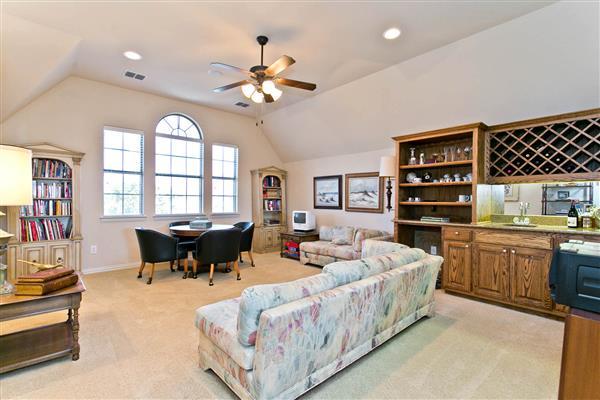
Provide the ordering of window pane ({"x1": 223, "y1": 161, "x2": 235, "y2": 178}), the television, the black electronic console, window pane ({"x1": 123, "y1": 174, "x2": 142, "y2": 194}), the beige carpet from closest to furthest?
the black electronic console
the beige carpet
window pane ({"x1": 123, "y1": 174, "x2": 142, "y2": 194})
the television
window pane ({"x1": 223, "y1": 161, "x2": 235, "y2": 178})

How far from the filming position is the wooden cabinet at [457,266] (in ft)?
12.2

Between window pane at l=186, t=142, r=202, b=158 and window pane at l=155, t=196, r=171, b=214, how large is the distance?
1019mm

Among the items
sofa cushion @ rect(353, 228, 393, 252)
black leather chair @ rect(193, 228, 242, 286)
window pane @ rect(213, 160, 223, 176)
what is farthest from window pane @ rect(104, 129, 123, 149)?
sofa cushion @ rect(353, 228, 393, 252)

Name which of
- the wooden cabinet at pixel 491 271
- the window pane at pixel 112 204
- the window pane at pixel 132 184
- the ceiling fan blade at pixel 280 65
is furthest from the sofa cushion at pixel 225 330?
the window pane at pixel 132 184

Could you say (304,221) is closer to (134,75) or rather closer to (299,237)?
(299,237)

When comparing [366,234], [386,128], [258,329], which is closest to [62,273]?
[258,329]

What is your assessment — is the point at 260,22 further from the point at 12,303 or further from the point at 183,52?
the point at 12,303

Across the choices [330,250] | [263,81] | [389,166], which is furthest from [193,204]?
[389,166]

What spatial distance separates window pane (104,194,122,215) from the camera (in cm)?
504

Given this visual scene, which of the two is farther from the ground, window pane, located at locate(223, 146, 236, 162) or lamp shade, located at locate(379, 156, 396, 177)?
window pane, located at locate(223, 146, 236, 162)

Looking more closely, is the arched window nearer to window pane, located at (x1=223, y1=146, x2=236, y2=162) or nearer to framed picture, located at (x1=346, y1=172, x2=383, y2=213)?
window pane, located at (x1=223, y1=146, x2=236, y2=162)

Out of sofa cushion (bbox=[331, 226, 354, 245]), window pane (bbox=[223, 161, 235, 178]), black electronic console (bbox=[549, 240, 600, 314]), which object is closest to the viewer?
black electronic console (bbox=[549, 240, 600, 314])

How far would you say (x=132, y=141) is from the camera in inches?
210

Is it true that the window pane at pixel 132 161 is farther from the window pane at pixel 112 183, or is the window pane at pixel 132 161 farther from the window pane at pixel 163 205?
the window pane at pixel 163 205
